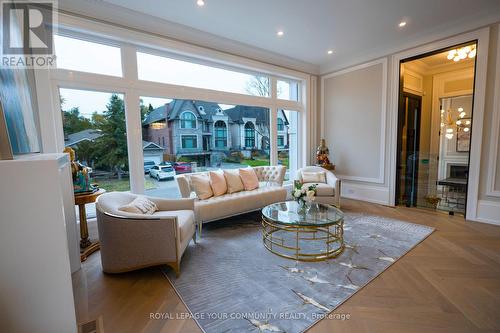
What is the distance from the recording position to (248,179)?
13.0 ft

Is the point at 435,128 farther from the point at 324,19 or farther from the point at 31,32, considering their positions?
the point at 31,32

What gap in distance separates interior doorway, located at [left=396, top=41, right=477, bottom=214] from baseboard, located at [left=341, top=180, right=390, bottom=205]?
0.25 meters

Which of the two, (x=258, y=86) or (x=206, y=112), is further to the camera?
(x=258, y=86)

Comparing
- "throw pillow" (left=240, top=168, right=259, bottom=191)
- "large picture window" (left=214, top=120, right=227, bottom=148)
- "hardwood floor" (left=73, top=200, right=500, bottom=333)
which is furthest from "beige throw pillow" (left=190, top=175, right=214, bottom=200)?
"hardwood floor" (left=73, top=200, right=500, bottom=333)

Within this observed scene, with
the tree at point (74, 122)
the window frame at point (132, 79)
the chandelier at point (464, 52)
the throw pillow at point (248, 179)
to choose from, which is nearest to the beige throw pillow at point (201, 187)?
the throw pillow at point (248, 179)

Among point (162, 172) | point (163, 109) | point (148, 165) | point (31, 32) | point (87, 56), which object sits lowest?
point (162, 172)

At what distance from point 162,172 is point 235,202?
131 centimetres

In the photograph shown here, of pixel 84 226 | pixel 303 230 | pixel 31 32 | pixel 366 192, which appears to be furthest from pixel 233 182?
pixel 31 32

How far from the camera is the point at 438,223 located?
3500mm

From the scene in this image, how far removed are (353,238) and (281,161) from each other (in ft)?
8.59

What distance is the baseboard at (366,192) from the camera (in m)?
4.57

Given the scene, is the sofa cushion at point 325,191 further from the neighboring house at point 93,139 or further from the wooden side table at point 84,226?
the wooden side table at point 84,226

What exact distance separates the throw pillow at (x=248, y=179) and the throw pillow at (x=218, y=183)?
40 centimetres

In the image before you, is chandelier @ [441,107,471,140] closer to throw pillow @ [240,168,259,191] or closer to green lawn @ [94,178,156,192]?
throw pillow @ [240,168,259,191]
